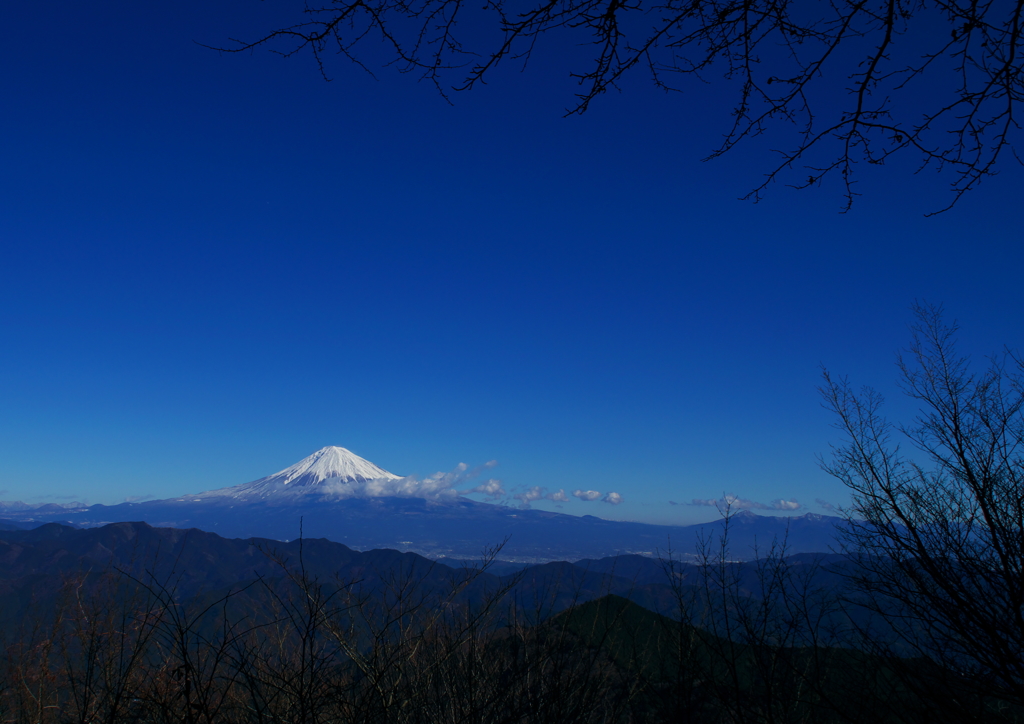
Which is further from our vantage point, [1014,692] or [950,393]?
[950,393]

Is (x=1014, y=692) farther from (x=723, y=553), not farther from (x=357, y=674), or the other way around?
(x=357, y=674)

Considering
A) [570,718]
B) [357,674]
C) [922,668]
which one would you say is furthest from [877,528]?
[357,674]

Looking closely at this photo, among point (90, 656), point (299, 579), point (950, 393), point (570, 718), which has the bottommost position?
point (570, 718)

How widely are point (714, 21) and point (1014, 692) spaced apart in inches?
332

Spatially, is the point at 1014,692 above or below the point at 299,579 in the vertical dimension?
below

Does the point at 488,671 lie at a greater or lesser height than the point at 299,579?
lesser

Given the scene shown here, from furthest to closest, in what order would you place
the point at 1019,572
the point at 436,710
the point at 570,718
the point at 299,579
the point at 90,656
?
the point at 1019,572 < the point at 436,710 < the point at 570,718 < the point at 299,579 < the point at 90,656

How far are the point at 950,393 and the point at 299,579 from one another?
30.9 feet

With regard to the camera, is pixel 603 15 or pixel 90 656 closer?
pixel 603 15

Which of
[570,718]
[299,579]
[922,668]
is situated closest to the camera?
[299,579]

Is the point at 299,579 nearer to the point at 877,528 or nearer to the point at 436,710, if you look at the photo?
the point at 436,710

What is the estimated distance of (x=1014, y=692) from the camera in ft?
21.7

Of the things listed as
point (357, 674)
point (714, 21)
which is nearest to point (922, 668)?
point (357, 674)

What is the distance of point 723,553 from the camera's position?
8.93 m
